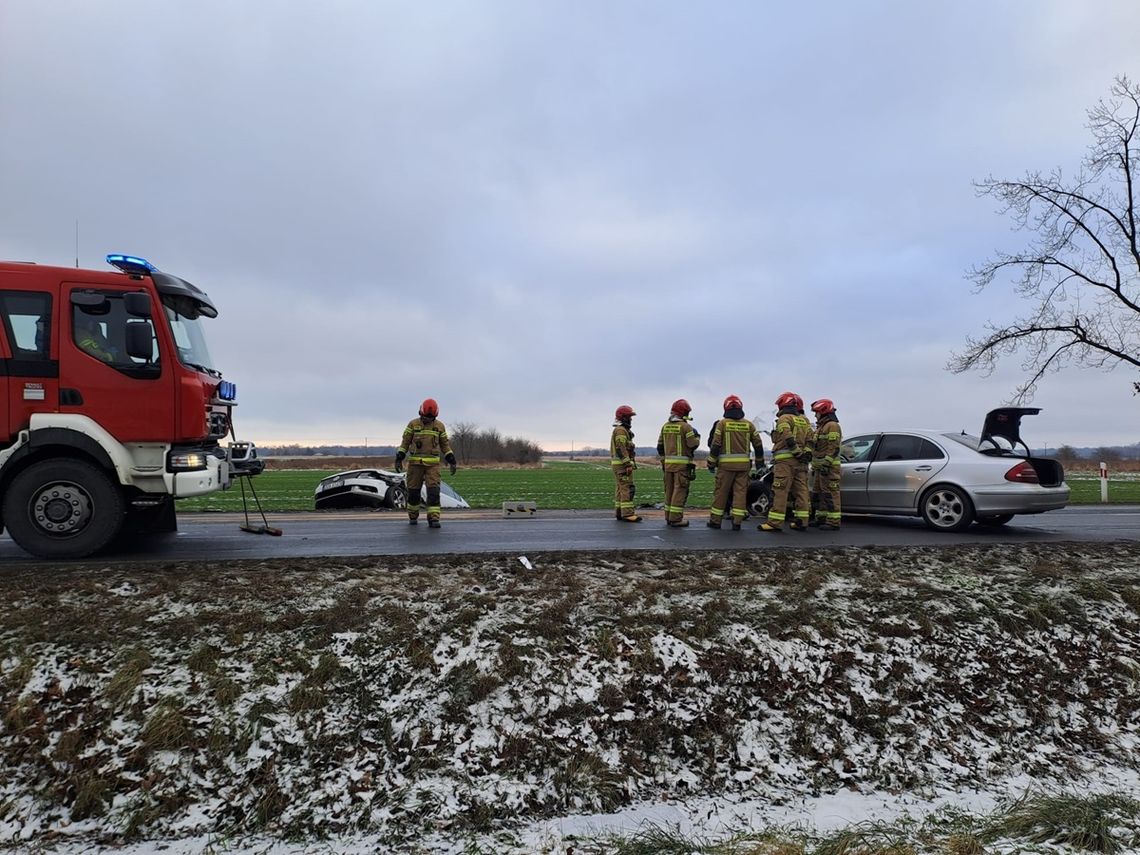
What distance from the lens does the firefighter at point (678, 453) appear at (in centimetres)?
1045

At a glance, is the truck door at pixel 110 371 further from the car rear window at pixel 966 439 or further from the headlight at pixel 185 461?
the car rear window at pixel 966 439

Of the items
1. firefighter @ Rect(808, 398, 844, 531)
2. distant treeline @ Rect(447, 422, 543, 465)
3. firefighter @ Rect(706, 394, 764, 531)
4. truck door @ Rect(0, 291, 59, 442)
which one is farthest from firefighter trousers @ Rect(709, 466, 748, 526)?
distant treeline @ Rect(447, 422, 543, 465)

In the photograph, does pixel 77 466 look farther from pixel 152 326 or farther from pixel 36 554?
pixel 152 326

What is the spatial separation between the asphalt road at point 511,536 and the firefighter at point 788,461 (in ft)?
1.05

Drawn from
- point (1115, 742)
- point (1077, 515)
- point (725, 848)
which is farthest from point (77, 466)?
point (1077, 515)

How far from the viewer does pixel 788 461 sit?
9.73m

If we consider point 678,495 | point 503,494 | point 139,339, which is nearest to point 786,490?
point 678,495

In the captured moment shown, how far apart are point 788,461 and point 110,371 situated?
8.80 metres

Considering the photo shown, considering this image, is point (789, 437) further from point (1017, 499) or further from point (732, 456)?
point (1017, 499)

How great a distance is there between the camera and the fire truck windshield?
6.90 m

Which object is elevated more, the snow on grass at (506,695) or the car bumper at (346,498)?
the car bumper at (346,498)

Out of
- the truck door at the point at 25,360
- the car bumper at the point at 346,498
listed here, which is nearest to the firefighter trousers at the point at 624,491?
the car bumper at the point at 346,498

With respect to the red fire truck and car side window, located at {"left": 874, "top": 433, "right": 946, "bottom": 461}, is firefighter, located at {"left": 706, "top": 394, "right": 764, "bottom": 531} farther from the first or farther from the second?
the red fire truck

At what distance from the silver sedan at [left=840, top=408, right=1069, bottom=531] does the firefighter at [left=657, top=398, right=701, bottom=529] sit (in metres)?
2.94
